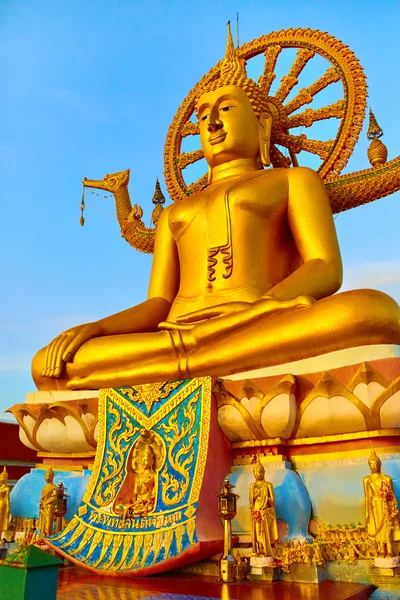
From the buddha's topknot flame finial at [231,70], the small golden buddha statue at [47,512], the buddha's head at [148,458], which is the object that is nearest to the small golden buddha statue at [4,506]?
the small golden buddha statue at [47,512]

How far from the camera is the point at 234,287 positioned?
19.0 feet

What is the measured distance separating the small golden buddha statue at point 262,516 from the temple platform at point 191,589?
0.25 metres

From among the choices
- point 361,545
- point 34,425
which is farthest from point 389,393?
point 34,425

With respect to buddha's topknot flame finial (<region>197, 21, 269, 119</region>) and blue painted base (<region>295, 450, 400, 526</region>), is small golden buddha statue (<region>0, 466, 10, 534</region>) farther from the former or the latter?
buddha's topknot flame finial (<region>197, 21, 269, 119</region>)

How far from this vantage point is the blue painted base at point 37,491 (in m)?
5.07

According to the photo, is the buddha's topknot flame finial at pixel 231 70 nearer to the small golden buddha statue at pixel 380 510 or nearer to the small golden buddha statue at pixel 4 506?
the small golden buddha statue at pixel 380 510

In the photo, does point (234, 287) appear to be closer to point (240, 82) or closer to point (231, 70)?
point (240, 82)

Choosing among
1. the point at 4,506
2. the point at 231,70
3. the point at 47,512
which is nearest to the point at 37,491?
the point at 4,506

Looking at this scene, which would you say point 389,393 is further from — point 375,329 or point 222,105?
point 222,105

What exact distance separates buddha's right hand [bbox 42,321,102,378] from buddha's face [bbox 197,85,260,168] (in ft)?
8.40

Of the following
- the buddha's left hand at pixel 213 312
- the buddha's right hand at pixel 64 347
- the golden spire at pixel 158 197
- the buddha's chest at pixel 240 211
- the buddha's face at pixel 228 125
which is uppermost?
the golden spire at pixel 158 197

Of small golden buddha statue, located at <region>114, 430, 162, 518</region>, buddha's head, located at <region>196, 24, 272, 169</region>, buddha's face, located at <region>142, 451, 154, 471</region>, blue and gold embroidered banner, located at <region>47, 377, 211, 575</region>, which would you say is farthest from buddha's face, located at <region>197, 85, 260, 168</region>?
buddha's face, located at <region>142, 451, 154, 471</region>

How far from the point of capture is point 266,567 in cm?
360

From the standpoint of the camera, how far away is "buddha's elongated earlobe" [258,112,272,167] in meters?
6.86
